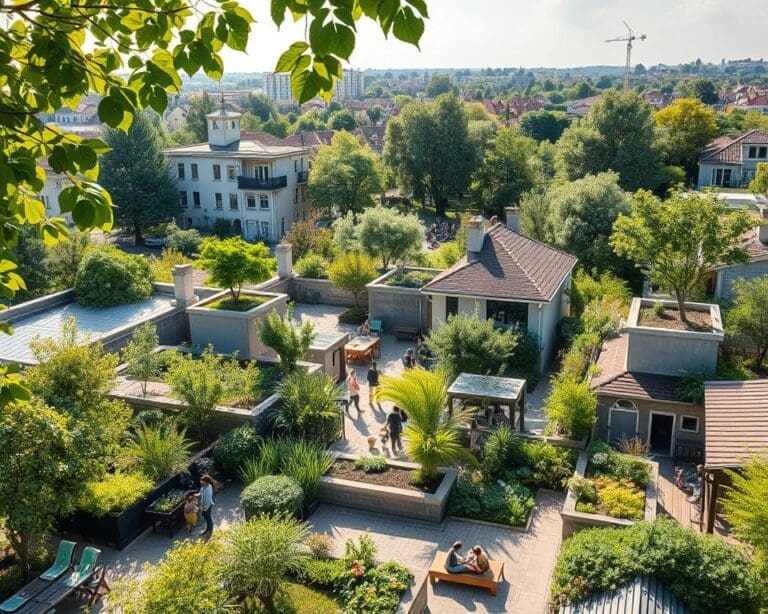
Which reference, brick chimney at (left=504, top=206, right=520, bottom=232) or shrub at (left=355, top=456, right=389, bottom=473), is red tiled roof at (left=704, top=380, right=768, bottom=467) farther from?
brick chimney at (left=504, top=206, right=520, bottom=232)

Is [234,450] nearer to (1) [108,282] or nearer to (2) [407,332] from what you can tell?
(1) [108,282]

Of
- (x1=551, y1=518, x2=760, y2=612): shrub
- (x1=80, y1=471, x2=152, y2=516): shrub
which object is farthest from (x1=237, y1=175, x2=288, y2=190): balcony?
(x1=551, y1=518, x2=760, y2=612): shrub

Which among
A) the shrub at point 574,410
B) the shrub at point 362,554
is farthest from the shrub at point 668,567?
the shrub at point 574,410

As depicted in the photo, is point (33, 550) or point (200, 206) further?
point (200, 206)

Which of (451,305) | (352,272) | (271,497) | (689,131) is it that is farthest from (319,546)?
(689,131)

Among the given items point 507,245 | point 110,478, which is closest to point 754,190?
point 507,245

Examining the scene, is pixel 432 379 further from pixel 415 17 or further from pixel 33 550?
pixel 415 17

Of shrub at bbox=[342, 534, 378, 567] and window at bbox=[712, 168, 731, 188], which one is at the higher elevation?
window at bbox=[712, 168, 731, 188]
